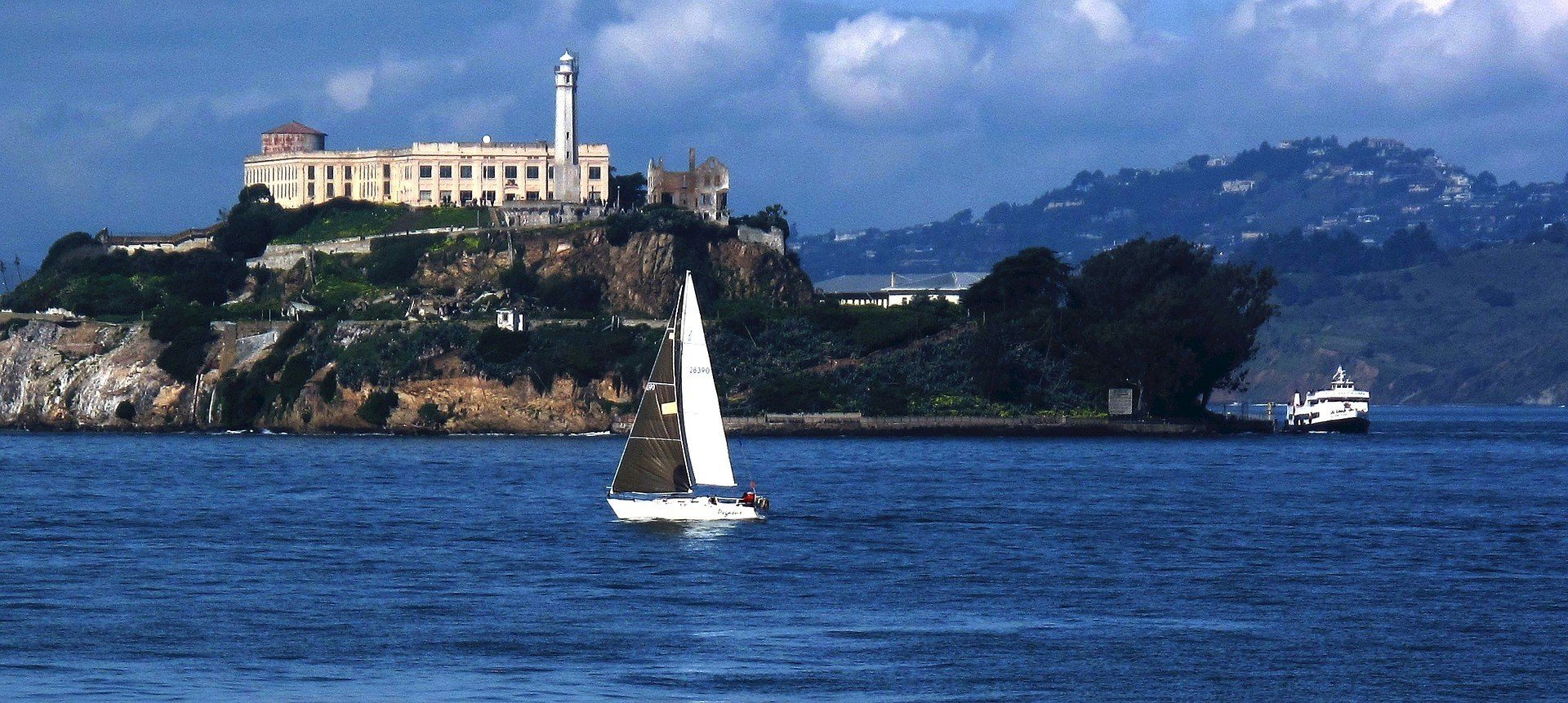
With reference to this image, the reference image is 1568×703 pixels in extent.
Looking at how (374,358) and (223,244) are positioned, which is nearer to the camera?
(374,358)

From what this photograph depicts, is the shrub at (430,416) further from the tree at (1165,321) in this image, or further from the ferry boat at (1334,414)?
the ferry boat at (1334,414)

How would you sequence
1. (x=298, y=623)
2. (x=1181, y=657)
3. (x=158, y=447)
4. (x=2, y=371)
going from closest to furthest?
(x=1181, y=657) → (x=298, y=623) → (x=158, y=447) → (x=2, y=371)

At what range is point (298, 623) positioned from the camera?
137 ft

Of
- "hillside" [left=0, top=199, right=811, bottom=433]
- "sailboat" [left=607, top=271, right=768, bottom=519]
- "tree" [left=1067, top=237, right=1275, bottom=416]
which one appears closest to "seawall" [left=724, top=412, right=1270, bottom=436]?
"tree" [left=1067, top=237, right=1275, bottom=416]

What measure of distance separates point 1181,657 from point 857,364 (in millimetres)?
95545

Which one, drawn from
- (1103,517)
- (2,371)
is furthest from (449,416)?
(1103,517)

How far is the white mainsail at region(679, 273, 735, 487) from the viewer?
191 feet

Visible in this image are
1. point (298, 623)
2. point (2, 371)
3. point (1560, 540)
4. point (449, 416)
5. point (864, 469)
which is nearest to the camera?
point (298, 623)

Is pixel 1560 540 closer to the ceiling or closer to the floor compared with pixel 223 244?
closer to the floor

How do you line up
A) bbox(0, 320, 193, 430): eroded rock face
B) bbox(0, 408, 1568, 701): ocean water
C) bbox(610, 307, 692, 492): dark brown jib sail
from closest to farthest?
bbox(0, 408, 1568, 701): ocean water < bbox(610, 307, 692, 492): dark brown jib sail < bbox(0, 320, 193, 430): eroded rock face

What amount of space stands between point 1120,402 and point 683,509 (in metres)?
73.4

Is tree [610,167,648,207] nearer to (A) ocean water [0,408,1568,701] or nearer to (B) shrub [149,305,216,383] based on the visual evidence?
(B) shrub [149,305,216,383]

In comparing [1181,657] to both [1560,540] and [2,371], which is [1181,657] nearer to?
[1560,540]

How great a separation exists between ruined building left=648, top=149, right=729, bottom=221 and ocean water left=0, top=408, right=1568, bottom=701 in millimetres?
68954
